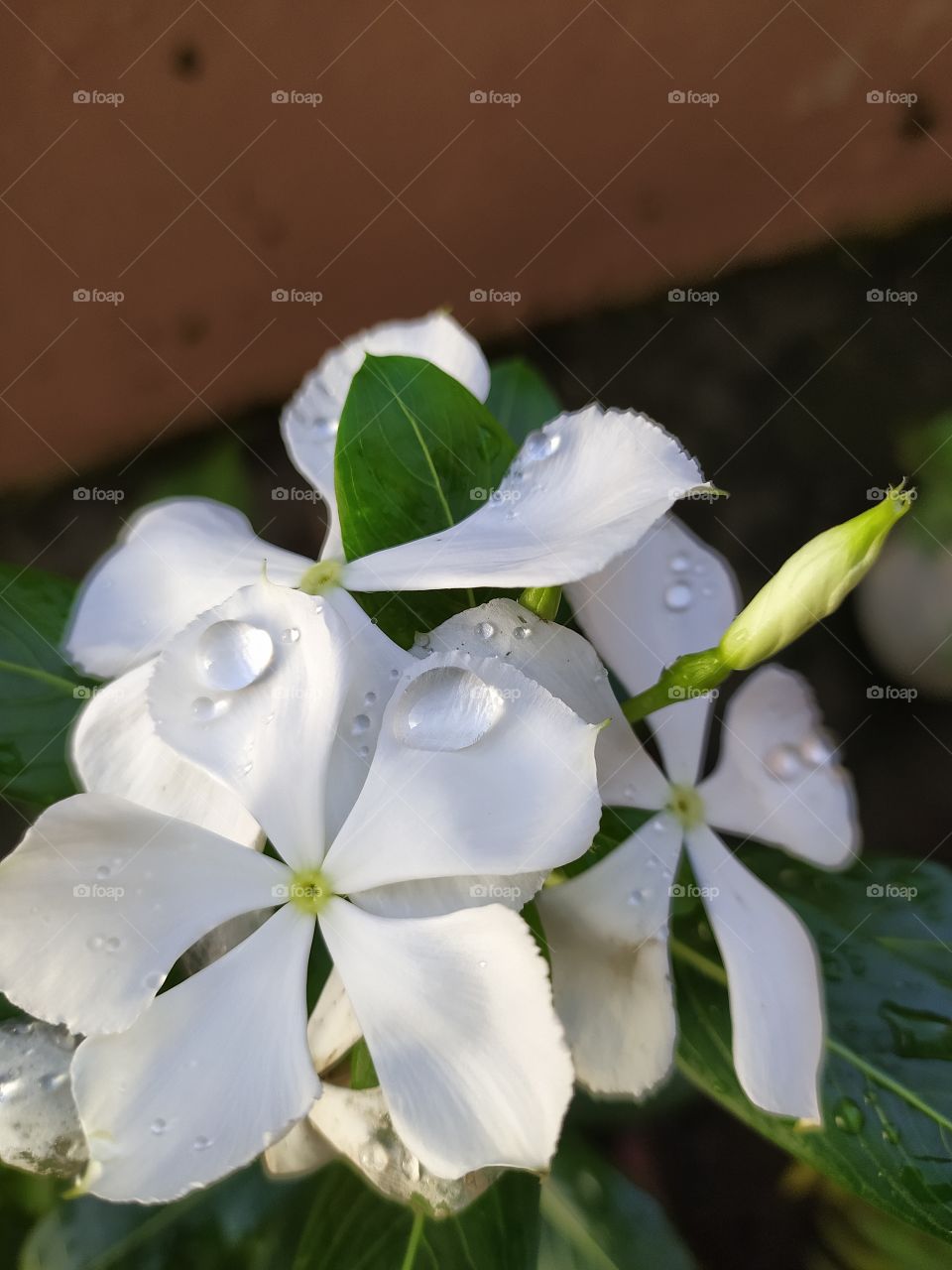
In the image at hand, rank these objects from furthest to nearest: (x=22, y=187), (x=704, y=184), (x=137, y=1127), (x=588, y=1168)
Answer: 1. (x=704, y=184)
2. (x=22, y=187)
3. (x=588, y=1168)
4. (x=137, y=1127)

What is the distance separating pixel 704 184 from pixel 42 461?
3.68 feet

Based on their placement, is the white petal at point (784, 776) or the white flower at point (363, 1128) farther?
the white petal at point (784, 776)

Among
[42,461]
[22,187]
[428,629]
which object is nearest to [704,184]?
[22,187]

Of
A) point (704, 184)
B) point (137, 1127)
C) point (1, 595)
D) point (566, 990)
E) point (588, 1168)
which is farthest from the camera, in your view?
point (704, 184)

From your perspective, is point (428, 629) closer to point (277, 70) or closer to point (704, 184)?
point (277, 70)

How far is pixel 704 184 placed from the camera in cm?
164
